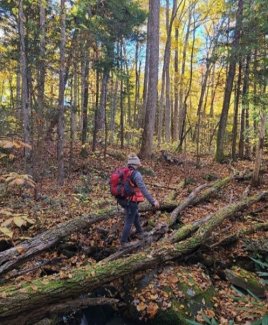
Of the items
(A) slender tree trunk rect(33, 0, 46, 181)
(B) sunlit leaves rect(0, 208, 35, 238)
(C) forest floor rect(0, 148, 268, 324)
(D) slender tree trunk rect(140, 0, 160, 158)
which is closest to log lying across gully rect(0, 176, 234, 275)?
(C) forest floor rect(0, 148, 268, 324)

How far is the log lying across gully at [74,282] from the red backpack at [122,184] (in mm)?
1205

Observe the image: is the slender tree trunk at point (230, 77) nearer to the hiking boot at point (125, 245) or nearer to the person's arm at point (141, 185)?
the person's arm at point (141, 185)

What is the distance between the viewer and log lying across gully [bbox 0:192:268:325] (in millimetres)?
4438

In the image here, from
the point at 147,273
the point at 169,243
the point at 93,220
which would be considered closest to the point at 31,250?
the point at 93,220

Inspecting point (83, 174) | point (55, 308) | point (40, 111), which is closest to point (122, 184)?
point (55, 308)

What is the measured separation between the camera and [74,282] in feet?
16.3

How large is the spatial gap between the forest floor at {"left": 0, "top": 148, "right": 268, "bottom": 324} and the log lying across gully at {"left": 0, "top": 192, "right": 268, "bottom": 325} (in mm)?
304

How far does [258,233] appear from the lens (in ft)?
25.1

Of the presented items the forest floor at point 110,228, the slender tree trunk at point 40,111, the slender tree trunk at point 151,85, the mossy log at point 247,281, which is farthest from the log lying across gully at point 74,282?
the slender tree trunk at point 151,85

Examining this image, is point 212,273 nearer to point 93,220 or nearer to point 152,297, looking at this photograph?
point 152,297

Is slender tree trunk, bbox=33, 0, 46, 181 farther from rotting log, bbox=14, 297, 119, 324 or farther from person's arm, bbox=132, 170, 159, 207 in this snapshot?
rotting log, bbox=14, 297, 119, 324

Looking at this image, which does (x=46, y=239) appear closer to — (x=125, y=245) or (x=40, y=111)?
(x=125, y=245)

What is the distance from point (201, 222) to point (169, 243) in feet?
4.29

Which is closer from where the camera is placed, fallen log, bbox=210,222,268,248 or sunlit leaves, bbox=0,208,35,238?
sunlit leaves, bbox=0,208,35,238
